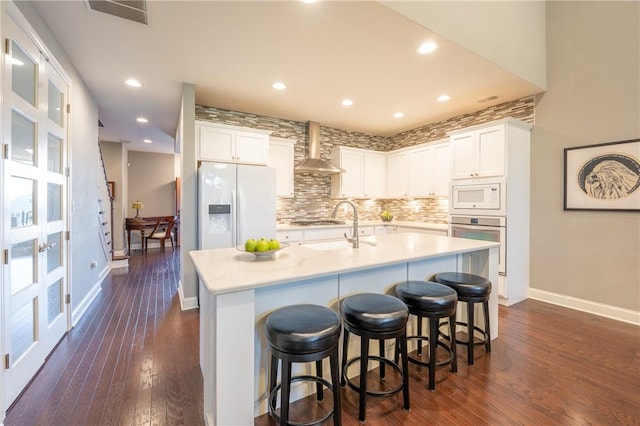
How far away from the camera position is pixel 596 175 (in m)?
3.20

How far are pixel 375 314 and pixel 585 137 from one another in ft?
11.8

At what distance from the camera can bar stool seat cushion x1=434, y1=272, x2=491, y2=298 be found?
2.15 m

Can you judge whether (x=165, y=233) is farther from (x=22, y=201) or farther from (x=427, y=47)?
(x=427, y=47)

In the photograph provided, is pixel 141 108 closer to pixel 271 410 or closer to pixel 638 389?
pixel 271 410

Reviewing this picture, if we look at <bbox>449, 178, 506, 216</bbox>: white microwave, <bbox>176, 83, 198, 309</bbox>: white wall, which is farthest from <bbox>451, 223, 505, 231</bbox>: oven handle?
<bbox>176, 83, 198, 309</bbox>: white wall

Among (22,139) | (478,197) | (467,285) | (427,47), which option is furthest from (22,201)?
(478,197)

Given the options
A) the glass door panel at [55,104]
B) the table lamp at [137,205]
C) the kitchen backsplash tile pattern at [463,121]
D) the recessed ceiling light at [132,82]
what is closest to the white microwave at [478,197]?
the kitchen backsplash tile pattern at [463,121]

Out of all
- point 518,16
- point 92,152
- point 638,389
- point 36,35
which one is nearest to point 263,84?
point 36,35

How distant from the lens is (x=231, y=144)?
12.5 feet

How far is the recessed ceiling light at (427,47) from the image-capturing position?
2.53 meters

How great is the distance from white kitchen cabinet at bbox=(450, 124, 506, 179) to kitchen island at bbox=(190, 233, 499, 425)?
1553 mm

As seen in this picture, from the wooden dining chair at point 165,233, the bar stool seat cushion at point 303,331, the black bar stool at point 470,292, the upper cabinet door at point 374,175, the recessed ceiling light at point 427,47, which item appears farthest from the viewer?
the wooden dining chair at point 165,233

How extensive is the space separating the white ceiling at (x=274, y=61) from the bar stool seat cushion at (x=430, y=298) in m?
2.08

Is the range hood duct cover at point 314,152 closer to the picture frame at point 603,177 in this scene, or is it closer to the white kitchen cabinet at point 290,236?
the white kitchen cabinet at point 290,236
